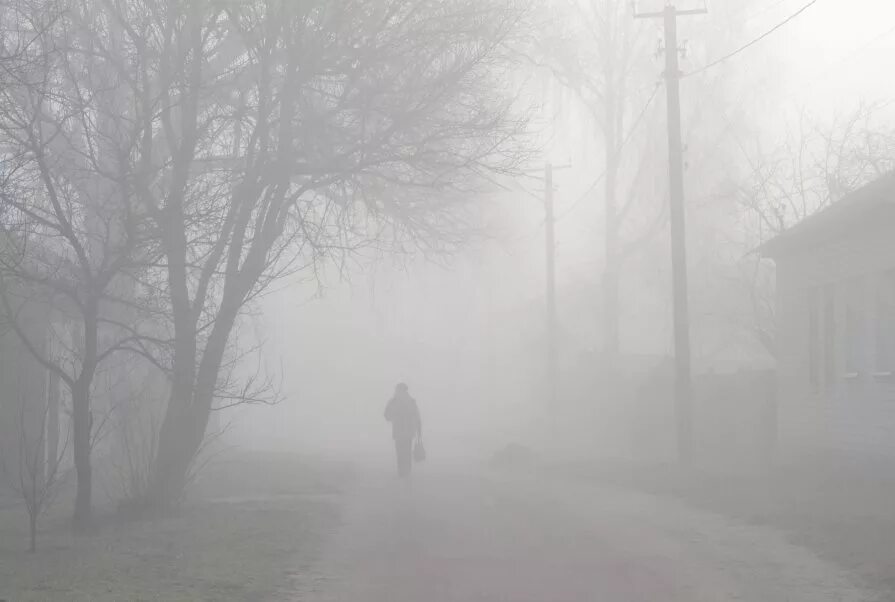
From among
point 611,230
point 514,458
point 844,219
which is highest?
point 611,230

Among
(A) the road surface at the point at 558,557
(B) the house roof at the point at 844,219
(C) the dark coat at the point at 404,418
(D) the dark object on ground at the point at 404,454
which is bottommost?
(A) the road surface at the point at 558,557

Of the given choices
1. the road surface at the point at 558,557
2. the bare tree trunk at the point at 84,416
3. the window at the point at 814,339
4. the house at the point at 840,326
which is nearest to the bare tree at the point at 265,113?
the bare tree trunk at the point at 84,416

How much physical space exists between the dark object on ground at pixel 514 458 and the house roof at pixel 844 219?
808cm

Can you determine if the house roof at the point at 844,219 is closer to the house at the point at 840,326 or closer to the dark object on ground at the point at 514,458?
the house at the point at 840,326

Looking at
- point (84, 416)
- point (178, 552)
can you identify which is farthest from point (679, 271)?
point (178, 552)

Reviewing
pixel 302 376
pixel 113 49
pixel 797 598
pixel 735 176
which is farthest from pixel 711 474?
pixel 302 376

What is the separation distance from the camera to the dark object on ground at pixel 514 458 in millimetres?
27891

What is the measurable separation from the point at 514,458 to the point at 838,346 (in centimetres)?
977

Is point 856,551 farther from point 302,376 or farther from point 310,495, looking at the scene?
point 302,376

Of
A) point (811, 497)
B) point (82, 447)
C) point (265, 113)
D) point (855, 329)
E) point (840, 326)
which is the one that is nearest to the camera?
point (82, 447)

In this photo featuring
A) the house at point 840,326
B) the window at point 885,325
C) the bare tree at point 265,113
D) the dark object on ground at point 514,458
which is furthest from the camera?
the dark object on ground at point 514,458

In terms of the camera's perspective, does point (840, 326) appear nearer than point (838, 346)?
Yes

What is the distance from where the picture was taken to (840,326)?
20688mm

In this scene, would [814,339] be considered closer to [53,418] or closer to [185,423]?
[185,423]
